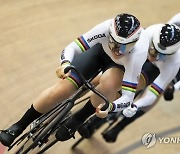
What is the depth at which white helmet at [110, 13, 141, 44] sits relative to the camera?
2490mm

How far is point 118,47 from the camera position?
2.54 m

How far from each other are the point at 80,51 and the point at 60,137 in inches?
24.4

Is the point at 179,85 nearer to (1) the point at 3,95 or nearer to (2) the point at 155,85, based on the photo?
(2) the point at 155,85

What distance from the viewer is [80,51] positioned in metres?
2.81

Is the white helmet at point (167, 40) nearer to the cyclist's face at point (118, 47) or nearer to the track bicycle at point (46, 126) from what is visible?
the cyclist's face at point (118, 47)

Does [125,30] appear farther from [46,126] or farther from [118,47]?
[46,126]

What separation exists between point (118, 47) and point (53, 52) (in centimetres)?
164

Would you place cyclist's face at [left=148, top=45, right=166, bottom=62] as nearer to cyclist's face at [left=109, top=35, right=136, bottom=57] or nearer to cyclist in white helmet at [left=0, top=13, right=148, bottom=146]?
cyclist in white helmet at [left=0, top=13, right=148, bottom=146]

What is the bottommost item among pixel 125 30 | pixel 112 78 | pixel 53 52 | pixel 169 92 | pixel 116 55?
pixel 169 92

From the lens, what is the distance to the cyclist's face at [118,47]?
2.53m

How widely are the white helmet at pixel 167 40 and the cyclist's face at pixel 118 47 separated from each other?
29 cm

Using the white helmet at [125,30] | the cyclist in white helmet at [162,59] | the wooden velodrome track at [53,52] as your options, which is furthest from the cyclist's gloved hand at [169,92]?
the white helmet at [125,30]

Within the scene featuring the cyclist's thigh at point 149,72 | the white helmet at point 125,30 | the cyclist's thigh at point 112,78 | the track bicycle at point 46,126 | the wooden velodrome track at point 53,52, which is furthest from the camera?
the wooden velodrome track at point 53,52

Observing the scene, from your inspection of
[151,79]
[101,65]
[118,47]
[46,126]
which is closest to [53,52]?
[101,65]
